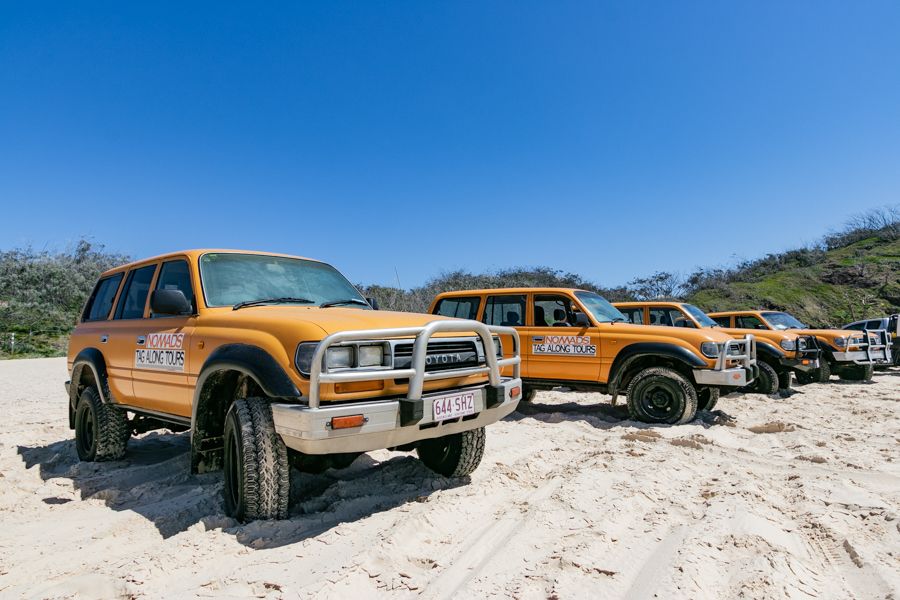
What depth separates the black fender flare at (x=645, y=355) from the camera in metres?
6.63

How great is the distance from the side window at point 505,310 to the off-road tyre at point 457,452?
150 inches

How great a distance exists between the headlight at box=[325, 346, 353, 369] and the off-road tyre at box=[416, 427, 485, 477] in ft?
4.12

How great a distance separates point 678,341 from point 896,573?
436 cm

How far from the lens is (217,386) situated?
3756 mm

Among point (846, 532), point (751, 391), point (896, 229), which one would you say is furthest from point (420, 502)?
point (896, 229)

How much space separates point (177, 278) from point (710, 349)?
19.4ft

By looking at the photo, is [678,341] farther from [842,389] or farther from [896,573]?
[842,389]

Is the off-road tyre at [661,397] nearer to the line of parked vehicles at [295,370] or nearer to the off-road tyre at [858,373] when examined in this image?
the line of parked vehicles at [295,370]

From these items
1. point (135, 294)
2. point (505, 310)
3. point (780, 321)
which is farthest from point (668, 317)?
point (135, 294)

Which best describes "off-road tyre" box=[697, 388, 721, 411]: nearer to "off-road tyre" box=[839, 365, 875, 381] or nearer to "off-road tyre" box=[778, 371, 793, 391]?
"off-road tyre" box=[778, 371, 793, 391]

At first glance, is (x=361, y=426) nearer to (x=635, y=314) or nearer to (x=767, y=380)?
(x=635, y=314)

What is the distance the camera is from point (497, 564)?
270cm

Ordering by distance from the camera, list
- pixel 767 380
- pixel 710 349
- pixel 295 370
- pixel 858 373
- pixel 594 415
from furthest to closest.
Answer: pixel 858 373 < pixel 767 380 < pixel 594 415 < pixel 710 349 < pixel 295 370

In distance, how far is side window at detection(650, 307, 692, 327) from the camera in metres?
8.73
